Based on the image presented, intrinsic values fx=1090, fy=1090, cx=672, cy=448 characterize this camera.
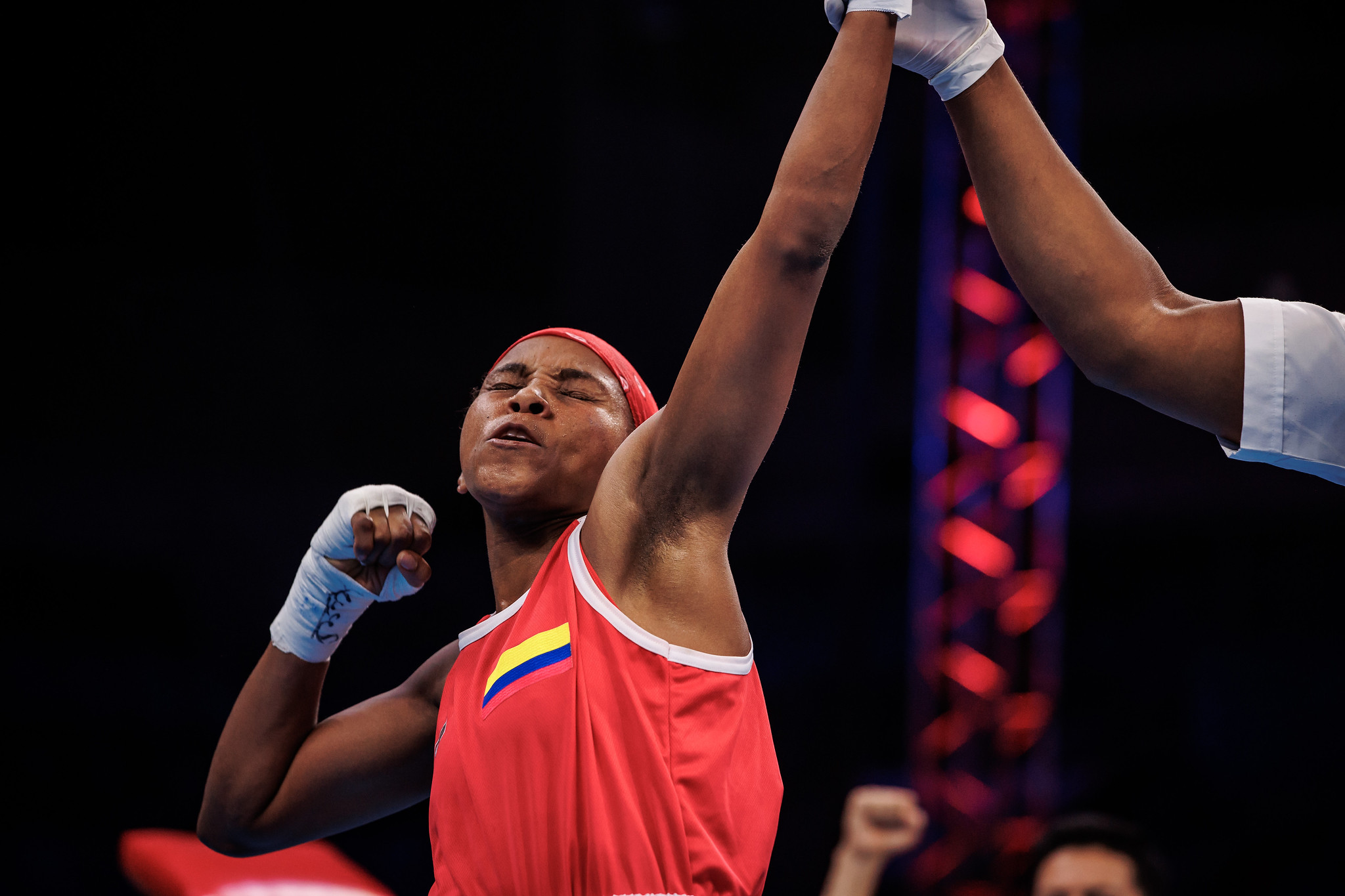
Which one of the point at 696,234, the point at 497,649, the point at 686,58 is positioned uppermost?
the point at 686,58

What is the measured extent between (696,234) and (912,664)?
235 centimetres

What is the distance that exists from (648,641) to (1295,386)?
2.69 ft

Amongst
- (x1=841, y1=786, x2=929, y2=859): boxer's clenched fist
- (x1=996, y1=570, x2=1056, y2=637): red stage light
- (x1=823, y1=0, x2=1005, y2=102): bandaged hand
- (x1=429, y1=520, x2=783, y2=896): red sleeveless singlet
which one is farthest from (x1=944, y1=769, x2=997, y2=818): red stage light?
(x1=823, y1=0, x2=1005, y2=102): bandaged hand

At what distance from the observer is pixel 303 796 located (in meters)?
1.97

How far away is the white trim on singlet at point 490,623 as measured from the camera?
164 centimetres

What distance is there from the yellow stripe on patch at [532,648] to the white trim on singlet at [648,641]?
6 cm

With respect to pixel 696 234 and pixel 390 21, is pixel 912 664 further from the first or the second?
pixel 390 21

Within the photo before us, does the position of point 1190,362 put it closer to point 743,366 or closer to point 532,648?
point 743,366

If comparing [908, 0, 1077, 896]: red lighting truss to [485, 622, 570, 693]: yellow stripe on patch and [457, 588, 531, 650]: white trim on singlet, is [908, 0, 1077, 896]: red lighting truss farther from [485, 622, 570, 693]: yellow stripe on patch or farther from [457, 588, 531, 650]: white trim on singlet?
[485, 622, 570, 693]: yellow stripe on patch

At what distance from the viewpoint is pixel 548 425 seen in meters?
1.75

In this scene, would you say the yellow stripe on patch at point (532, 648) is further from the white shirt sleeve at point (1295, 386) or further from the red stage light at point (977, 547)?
the red stage light at point (977, 547)

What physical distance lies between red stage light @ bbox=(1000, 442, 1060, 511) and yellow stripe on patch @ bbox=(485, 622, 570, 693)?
366cm

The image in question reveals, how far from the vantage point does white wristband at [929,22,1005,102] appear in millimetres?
1465

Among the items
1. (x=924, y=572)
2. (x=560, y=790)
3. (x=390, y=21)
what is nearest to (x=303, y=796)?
(x=560, y=790)
